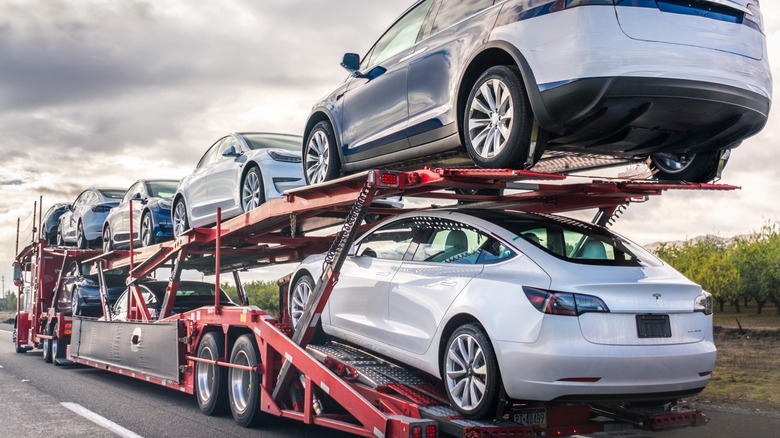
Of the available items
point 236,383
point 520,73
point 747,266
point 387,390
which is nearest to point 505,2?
point 520,73

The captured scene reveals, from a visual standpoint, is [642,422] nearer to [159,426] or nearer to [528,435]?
[528,435]

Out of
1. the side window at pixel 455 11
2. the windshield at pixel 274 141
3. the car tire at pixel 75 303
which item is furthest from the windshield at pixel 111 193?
the side window at pixel 455 11

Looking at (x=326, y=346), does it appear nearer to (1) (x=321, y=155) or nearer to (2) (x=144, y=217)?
(1) (x=321, y=155)

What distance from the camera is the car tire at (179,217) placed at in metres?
11.6

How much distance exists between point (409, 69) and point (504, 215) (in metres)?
1.55

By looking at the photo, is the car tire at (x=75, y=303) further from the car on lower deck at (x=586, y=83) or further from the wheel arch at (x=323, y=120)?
the car on lower deck at (x=586, y=83)

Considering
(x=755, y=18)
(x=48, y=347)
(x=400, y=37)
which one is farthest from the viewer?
(x=48, y=347)

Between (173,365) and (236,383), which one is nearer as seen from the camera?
(236,383)

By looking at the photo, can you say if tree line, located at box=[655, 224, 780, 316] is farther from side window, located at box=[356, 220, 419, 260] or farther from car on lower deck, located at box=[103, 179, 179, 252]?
side window, located at box=[356, 220, 419, 260]

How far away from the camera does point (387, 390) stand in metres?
5.98

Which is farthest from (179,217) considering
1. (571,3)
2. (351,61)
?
(571,3)

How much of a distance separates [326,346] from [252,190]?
3.03 meters

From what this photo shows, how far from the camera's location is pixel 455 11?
6422 millimetres

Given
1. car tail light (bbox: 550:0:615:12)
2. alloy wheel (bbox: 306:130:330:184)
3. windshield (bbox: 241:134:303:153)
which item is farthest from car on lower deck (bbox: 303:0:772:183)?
windshield (bbox: 241:134:303:153)
